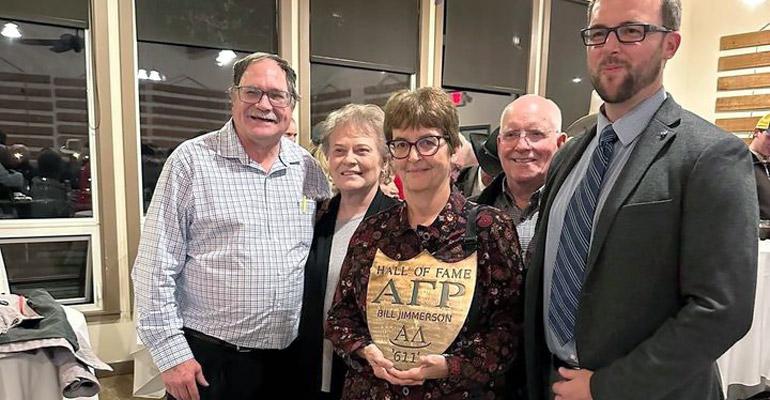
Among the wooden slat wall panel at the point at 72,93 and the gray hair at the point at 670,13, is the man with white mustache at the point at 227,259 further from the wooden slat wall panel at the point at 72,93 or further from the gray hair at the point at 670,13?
the wooden slat wall panel at the point at 72,93

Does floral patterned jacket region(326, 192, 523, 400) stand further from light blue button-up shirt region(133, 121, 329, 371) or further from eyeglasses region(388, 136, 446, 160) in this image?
light blue button-up shirt region(133, 121, 329, 371)

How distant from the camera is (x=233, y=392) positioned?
1.66 meters

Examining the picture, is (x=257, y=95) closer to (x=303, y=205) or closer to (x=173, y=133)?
(x=303, y=205)

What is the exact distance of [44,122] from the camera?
11.6ft

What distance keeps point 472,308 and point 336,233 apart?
1.96 feet

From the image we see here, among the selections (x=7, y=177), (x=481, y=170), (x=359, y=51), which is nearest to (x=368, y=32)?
(x=359, y=51)

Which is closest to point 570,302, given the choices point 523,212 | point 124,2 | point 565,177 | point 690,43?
point 565,177

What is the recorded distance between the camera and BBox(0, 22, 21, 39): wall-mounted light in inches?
131

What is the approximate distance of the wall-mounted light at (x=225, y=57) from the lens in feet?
13.1

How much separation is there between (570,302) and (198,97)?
344 centimetres

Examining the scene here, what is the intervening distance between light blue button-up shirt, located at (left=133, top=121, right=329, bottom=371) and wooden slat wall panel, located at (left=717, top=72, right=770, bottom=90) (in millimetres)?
5475

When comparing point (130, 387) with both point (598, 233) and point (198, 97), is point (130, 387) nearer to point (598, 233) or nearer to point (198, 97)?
point (198, 97)

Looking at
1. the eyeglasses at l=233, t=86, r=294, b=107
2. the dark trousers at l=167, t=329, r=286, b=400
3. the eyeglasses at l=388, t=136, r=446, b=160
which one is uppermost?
the eyeglasses at l=233, t=86, r=294, b=107

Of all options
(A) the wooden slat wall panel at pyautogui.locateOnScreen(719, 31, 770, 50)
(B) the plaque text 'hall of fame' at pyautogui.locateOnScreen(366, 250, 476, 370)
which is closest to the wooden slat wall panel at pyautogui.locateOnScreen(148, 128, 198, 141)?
(B) the plaque text 'hall of fame' at pyautogui.locateOnScreen(366, 250, 476, 370)
